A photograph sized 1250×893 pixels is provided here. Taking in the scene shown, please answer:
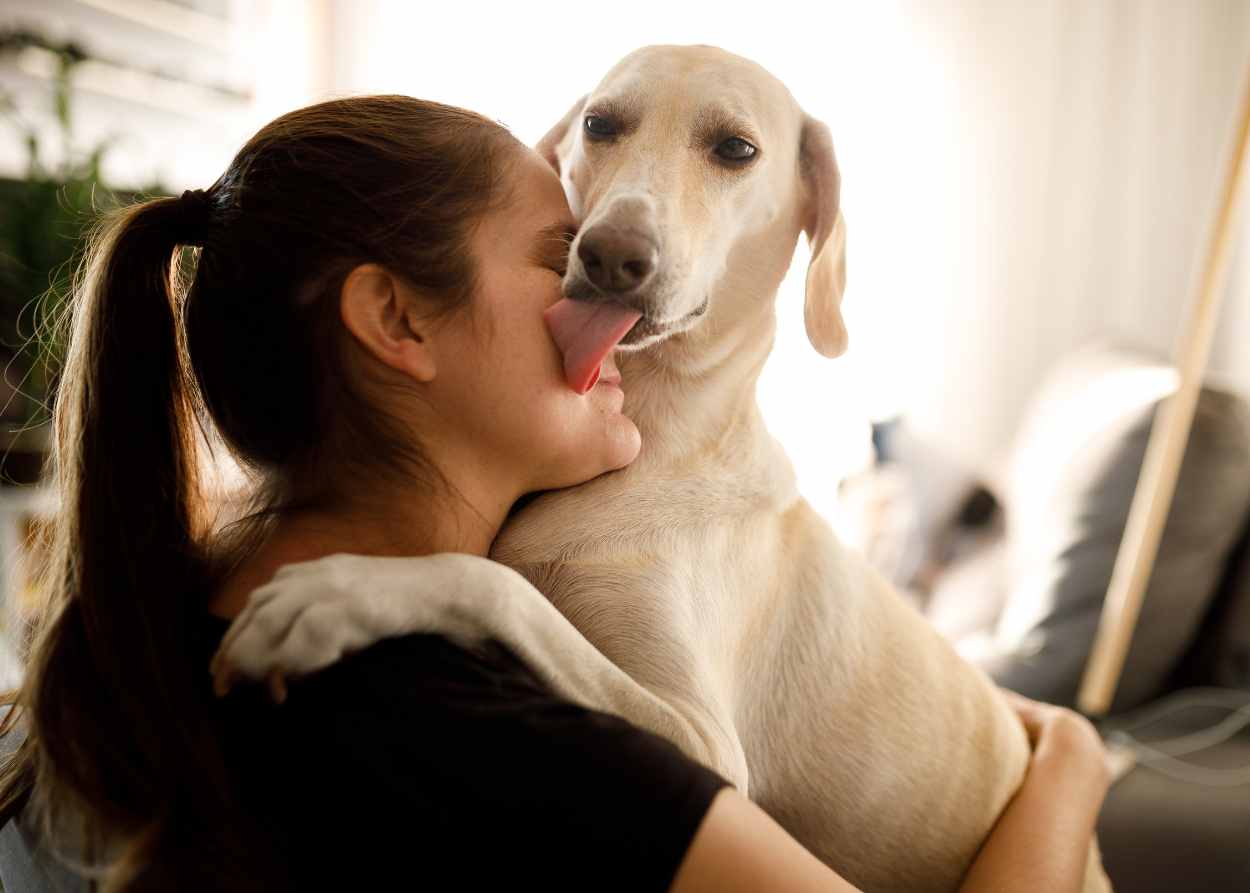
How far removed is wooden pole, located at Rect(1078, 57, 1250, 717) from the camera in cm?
210

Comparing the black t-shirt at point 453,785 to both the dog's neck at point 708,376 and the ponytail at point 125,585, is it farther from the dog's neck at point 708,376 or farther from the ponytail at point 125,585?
the dog's neck at point 708,376

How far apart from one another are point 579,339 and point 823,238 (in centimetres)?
54

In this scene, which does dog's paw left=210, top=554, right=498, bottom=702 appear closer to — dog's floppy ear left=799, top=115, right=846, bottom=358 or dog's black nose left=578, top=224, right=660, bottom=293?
dog's black nose left=578, top=224, right=660, bottom=293

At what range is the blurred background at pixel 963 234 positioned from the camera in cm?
232

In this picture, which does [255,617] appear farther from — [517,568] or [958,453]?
[958,453]

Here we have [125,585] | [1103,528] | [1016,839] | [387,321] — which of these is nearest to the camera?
[125,585]

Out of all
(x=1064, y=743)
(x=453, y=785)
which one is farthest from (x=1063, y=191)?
(x=453, y=785)

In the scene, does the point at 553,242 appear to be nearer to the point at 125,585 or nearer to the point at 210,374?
the point at 210,374

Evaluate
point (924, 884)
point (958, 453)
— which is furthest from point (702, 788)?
point (958, 453)

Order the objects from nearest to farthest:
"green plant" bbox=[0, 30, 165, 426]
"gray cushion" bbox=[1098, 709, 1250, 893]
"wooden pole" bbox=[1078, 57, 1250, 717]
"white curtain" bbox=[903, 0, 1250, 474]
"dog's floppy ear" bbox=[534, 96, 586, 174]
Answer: "dog's floppy ear" bbox=[534, 96, 586, 174], "gray cushion" bbox=[1098, 709, 1250, 893], "wooden pole" bbox=[1078, 57, 1250, 717], "green plant" bbox=[0, 30, 165, 426], "white curtain" bbox=[903, 0, 1250, 474]

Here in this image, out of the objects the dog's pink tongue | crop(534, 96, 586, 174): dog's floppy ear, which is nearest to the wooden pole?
crop(534, 96, 586, 174): dog's floppy ear

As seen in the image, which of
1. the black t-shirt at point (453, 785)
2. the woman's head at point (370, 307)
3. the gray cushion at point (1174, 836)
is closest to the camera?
the black t-shirt at point (453, 785)

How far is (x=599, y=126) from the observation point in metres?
1.23

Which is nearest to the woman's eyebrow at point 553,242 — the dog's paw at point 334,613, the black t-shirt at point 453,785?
the dog's paw at point 334,613
